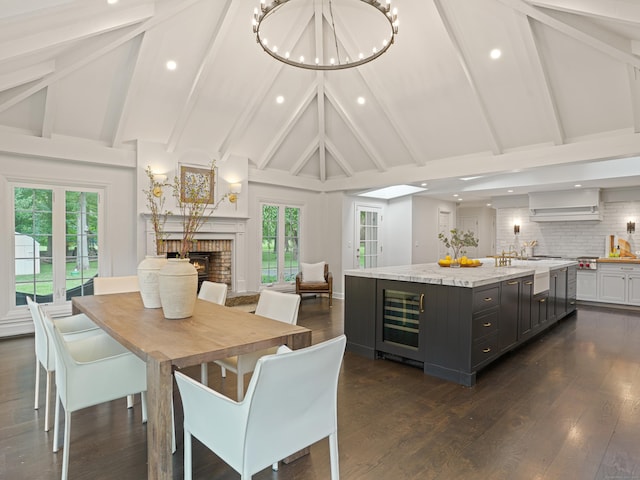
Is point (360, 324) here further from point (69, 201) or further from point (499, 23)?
point (69, 201)

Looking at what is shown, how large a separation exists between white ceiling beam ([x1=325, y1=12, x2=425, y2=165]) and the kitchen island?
8.53ft

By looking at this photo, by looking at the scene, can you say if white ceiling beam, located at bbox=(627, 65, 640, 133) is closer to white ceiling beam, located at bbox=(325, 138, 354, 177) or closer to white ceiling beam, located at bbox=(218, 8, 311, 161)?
white ceiling beam, located at bbox=(218, 8, 311, 161)

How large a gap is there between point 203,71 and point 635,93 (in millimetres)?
5108

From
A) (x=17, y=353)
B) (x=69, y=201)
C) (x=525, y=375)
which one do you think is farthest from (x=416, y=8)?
(x=17, y=353)

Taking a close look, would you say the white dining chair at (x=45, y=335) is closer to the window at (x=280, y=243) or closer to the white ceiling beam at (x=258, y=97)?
the white ceiling beam at (x=258, y=97)

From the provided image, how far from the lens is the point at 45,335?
8.00 feet

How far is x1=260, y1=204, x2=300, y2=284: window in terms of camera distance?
7378mm

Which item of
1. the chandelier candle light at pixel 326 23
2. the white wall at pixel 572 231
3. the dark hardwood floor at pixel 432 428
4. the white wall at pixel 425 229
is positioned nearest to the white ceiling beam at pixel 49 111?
the chandelier candle light at pixel 326 23

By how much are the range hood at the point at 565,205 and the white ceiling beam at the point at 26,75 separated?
27.6ft

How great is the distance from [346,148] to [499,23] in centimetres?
346

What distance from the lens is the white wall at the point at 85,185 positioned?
464cm

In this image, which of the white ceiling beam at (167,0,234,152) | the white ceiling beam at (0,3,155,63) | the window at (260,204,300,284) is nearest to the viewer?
the white ceiling beam at (0,3,155,63)

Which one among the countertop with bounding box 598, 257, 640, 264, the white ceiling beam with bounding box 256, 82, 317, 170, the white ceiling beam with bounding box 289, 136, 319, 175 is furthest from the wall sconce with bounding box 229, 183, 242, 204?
the countertop with bounding box 598, 257, 640, 264

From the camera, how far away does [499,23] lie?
4.04 meters
